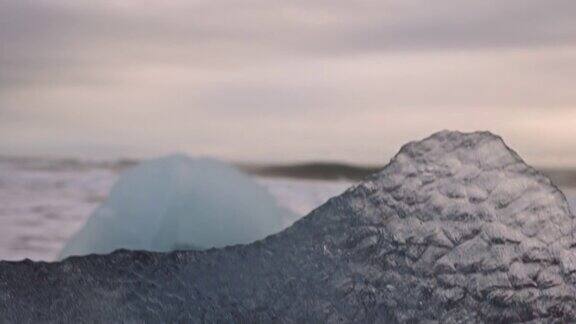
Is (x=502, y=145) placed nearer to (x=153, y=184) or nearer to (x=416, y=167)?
(x=416, y=167)

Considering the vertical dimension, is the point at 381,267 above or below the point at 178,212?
above

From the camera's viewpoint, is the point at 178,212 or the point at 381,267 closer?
the point at 381,267

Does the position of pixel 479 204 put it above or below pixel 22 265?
above

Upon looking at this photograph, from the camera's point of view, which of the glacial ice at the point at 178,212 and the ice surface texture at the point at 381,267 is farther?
the glacial ice at the point at 178,212

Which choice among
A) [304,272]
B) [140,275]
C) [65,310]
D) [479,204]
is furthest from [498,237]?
[65,310]
